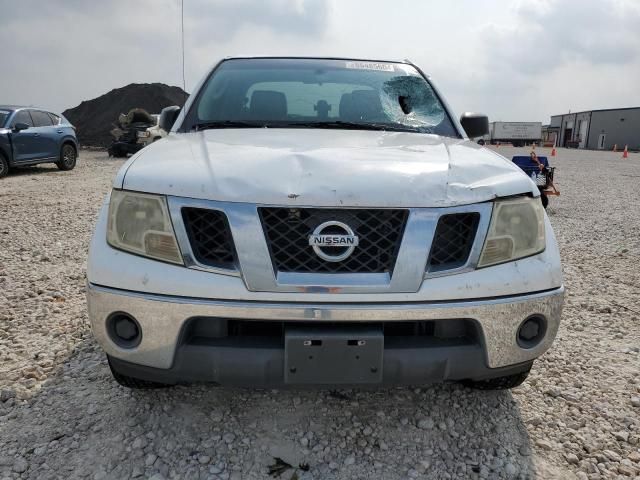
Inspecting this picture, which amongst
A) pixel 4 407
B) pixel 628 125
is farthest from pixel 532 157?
pixel 628 125

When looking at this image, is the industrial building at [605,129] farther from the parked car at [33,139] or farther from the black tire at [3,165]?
the black tire at [3,165]

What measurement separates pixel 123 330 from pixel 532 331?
1496 mm

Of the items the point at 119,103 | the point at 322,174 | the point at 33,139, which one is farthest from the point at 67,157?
the point at 119,103

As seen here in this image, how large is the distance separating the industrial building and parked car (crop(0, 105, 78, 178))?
57.9 meters

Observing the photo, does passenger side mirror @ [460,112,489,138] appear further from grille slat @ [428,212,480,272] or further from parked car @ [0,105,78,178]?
parked car @ [0,105,78,178]

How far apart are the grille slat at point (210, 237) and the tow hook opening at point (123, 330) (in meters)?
0.35

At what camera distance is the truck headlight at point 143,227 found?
5.72ft

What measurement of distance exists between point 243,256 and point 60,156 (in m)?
12.4

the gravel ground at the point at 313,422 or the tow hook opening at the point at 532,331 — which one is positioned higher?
the tow hook opening at the point at 532,331

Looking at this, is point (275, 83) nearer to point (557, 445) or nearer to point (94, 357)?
point (94, 357)

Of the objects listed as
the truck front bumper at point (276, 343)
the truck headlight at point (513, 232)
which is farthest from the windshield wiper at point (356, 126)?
the truck front bumper at point (276, 343)

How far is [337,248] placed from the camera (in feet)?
5.57

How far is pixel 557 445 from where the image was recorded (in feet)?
6.77

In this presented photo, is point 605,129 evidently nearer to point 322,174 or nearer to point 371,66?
point 371,66
